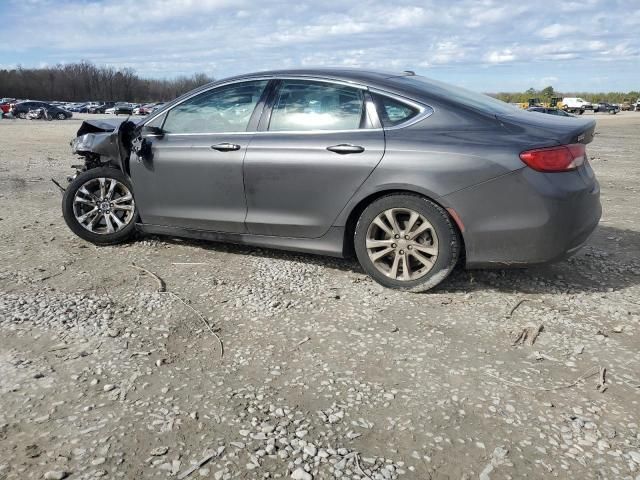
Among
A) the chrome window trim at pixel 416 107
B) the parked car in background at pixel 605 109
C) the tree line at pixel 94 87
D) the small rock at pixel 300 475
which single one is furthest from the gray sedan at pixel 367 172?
the tree line at pixel 94 87

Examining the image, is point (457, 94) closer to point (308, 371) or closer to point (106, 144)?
point (308, 371)

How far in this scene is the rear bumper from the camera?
12.0 feet

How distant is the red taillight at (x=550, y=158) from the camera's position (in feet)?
11.9

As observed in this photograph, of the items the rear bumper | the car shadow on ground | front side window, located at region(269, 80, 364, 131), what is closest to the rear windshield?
front side window, located at region(269, 80, 364, 131)

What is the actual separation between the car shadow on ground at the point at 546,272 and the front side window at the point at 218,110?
118 cm

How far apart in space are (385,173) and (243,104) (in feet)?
4.85

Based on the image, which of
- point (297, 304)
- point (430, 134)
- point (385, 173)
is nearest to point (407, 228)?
point (385, 173)

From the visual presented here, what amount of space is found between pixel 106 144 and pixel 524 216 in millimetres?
3842

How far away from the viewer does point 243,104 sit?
4.63 metres

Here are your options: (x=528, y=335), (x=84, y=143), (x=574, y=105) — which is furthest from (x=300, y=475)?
(x=574, y=105)

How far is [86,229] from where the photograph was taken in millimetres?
5273

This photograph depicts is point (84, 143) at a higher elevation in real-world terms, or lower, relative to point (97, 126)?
lower

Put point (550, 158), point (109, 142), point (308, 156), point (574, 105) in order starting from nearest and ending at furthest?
point (550, 158) → point (308, 156) → point (109, 142) → point (574, 105)

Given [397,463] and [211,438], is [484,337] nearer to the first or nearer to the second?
[397,463]
